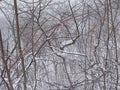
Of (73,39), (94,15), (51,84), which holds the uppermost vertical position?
(94,15)

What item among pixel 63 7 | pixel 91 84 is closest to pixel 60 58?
pixel 91 84

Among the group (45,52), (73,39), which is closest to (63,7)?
(73,39)

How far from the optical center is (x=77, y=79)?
1676 mm

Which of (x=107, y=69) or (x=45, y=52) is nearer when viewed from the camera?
(x=107, y=69)

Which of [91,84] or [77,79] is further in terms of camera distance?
[77,79]

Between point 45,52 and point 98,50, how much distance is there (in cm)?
32

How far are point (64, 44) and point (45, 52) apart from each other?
18cm

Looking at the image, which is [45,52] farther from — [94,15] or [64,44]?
[94,15]

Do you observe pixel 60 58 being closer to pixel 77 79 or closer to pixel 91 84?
pixel 77 79

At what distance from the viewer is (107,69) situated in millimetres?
1537

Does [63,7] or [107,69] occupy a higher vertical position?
[63,7]

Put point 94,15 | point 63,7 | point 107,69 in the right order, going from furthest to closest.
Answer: point 63,7, point 94,15, point 107,69

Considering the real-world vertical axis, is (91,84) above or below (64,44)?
below

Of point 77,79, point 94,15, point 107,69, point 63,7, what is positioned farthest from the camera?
point 63,7
